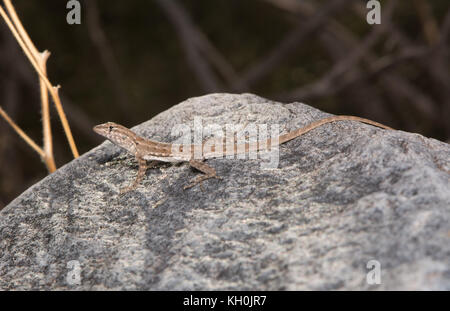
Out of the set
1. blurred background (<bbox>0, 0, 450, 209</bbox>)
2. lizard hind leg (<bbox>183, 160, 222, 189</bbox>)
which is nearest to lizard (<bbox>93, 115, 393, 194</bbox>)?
lizard hind leg (<bbox>183, 160, 222, 189</bbox>)

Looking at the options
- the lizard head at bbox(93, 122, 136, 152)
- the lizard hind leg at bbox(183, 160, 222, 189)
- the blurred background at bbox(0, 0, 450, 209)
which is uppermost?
the blurred background at bbox(0, 0, 450, 209)

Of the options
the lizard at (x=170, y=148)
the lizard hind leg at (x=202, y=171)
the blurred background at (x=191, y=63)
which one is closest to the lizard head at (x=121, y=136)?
the lizard at (x=170, y=148)

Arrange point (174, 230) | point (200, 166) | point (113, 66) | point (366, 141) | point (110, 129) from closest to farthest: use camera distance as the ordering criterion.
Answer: point (174, 230) → point (366, 141) → point (200, 166) → point (110, 129) → point (113, 66)

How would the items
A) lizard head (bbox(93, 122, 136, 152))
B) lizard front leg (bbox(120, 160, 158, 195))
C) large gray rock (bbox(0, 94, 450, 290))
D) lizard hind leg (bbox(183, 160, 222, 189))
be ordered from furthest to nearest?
lizard head (bbox(93, 122, 136, 152))
lizard front leg (bbox(120, 160, 158, 195))
lizard hind leg (bbox(183, 160, 222, 189))
large gray rock (bbox(0, 94, 450, 290))

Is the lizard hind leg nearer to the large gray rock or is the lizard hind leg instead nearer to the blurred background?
the large gray rock

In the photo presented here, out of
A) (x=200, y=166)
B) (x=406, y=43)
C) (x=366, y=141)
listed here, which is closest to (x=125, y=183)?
(x=200, y=166)

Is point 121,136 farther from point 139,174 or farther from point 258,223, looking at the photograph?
point 258,223

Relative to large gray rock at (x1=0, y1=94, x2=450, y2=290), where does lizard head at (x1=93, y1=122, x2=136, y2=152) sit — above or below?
above
